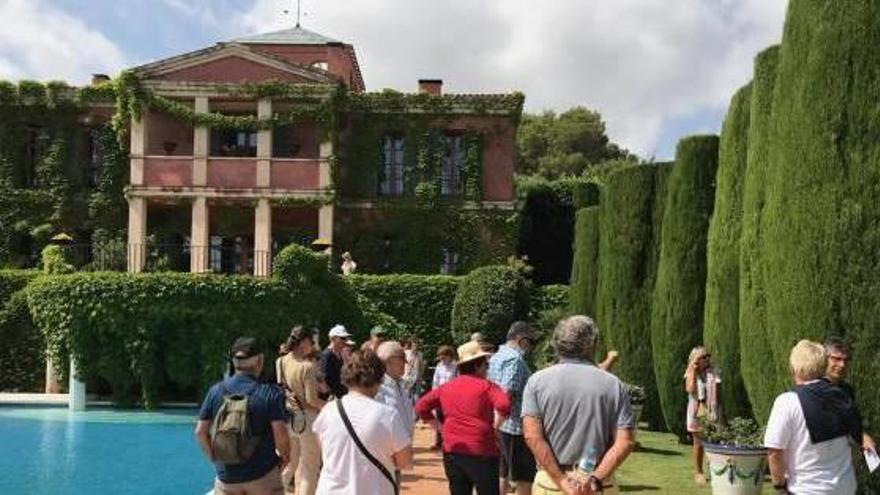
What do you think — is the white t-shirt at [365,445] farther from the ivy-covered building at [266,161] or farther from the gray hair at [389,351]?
the ivy-covered building at [266,161]

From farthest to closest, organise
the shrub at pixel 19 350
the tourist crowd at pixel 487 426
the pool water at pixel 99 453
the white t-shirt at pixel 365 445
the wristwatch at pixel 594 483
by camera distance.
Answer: the shrub at pixel 19 350, the pool water at pixel 99 453, the white t-shirt at pixel 365 445, the tourist crowd at pixel 487 426, the wristwatch at pixel 594 483

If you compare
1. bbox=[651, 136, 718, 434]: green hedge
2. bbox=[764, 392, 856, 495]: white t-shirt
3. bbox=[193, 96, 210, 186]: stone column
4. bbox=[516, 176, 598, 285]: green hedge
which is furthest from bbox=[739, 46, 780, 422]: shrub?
bbox=[516, 176, 598, 285]: green hedge

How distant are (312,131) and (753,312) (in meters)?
22.0

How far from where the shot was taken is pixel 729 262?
14.6 m

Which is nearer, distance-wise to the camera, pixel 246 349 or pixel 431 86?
pixel 246 349

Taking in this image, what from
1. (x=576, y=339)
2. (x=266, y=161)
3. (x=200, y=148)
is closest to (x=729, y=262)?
(x=576, y=339)

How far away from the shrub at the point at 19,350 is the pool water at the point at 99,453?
126 inches

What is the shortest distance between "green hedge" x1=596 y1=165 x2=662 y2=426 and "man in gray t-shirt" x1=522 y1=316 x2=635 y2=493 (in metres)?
13.8

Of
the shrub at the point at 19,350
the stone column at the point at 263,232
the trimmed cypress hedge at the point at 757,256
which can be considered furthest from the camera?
the stone column at the point at 263,232

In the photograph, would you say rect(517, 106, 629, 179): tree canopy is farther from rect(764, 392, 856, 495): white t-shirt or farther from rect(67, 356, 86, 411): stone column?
rect(764, 392, 856, 495): white t-shirt

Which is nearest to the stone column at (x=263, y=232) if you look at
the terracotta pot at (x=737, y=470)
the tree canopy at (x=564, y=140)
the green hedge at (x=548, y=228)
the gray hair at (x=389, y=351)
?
the green hedge at (x=548, y=228)

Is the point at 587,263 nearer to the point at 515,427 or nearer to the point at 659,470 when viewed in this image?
the point at 659,470

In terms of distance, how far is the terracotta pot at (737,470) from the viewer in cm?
955

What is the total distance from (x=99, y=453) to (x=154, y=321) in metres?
6.76
